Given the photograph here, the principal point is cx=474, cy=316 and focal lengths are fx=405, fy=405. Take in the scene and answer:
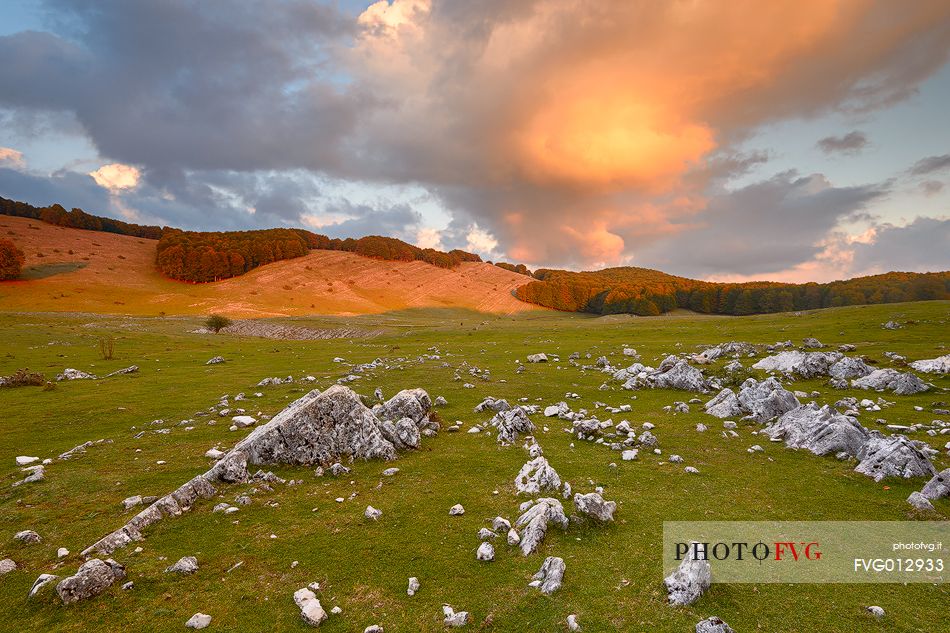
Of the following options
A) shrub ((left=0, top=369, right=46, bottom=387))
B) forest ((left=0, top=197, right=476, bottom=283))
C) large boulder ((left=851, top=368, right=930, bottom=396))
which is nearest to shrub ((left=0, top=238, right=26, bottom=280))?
forest ((left=0, top=197, right=476, bottom=283))

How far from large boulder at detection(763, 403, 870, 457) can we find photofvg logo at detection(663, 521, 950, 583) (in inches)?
192

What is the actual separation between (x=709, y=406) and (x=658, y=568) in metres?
14.6

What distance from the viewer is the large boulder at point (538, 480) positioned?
11594mm

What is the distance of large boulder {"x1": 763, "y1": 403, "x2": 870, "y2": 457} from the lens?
45.8 feet

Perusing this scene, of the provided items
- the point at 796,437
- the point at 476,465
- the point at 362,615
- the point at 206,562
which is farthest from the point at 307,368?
the point at 796,437

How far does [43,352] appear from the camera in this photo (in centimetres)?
4147

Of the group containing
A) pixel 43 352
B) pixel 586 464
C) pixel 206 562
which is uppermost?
pixel 586 464

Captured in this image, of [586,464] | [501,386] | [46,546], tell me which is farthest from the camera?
[501,386]

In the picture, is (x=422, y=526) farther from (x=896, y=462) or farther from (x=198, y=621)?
(x=896, y=462)

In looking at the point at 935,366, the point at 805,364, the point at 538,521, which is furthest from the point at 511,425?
the point at 935,366

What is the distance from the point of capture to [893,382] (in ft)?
73.2

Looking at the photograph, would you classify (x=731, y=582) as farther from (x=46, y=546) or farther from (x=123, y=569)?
(x=46, y=546)

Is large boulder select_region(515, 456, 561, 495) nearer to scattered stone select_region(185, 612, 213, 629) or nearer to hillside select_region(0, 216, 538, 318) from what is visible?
scattered stone select_region(185, 612, 213, 629)

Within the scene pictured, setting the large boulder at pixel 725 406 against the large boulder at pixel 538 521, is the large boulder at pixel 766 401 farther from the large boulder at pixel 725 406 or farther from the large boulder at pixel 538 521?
the large boulder at pixel 538 521
